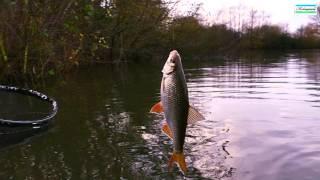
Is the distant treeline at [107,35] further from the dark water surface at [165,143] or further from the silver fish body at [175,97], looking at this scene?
the silver fish body at [175,97]

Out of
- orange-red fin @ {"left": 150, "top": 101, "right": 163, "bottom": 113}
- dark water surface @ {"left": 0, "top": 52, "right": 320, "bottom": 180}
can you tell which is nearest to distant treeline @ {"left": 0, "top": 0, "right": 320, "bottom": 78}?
dark water surface @ {"left": 0, "top": 52, "right": 320, "bottom": 180}

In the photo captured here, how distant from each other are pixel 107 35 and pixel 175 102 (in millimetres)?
31739

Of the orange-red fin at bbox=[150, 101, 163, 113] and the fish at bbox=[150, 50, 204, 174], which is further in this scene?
the orange-red fin at bbox=[150, 101, 163, 113]

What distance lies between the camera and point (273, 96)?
18328mm

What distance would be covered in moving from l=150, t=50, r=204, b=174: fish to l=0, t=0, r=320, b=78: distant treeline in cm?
1166

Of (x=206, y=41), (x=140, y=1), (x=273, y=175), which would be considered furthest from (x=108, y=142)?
(x=206, y=41)

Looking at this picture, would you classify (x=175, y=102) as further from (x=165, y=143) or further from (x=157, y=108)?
(x=165, y=143)

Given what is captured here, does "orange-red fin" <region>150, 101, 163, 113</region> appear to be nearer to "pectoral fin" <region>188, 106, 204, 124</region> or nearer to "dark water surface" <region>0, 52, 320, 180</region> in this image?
"pectoral fin" <region>188, 106, 204, 124</region>

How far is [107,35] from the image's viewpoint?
3631cm

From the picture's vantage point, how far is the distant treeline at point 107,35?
18.4 meters

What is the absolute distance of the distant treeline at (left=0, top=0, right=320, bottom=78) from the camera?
723 inches

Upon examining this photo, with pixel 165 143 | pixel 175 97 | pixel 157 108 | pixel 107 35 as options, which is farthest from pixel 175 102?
pixel 107 35

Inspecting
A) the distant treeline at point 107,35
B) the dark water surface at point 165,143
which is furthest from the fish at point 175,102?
the distant treeline at point 107,35

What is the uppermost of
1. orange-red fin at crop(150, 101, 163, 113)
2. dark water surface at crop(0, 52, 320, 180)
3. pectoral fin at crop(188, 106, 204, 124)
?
orange-red fin at crop(150, 101, 163, 113)
